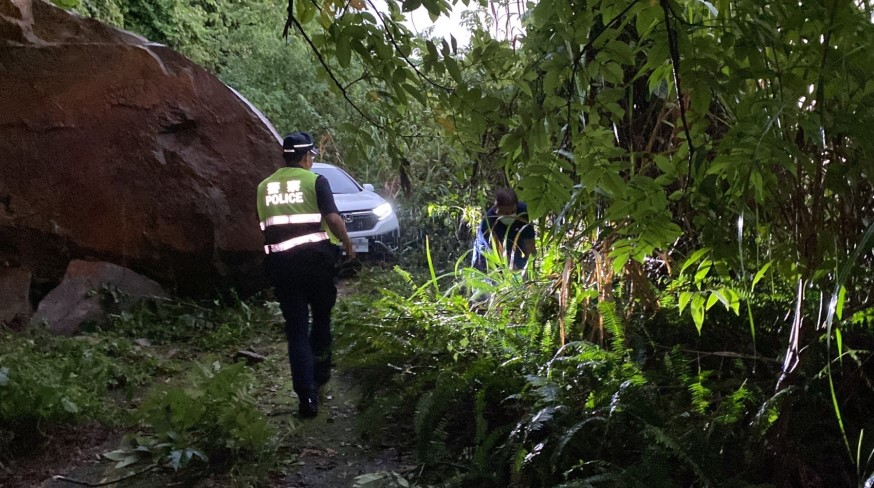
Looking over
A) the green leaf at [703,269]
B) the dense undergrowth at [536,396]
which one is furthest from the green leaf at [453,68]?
the dense undergrowth at [536,396]

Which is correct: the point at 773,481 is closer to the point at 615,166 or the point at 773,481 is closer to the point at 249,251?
the point at 615,166

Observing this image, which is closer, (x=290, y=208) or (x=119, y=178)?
(x=290, y=208)

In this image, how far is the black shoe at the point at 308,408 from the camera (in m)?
4.65

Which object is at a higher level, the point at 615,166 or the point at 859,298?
the point at 615,166

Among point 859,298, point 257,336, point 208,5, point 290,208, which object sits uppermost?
point 208,5

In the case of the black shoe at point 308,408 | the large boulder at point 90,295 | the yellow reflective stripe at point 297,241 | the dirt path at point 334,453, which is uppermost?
the yellow reflective stripe at point 297,241

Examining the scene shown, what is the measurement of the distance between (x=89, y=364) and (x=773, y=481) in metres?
4.57

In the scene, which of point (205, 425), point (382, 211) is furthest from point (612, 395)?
point (382, 211)

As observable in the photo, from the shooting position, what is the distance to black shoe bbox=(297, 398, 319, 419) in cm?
465

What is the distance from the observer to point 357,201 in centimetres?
1085

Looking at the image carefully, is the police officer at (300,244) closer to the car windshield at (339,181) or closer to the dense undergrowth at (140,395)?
the dense undergrowth at (140,395)

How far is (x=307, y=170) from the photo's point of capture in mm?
4867

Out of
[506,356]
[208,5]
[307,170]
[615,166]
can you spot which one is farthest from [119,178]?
[208,5]

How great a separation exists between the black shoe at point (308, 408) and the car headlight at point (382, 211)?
247 inches
